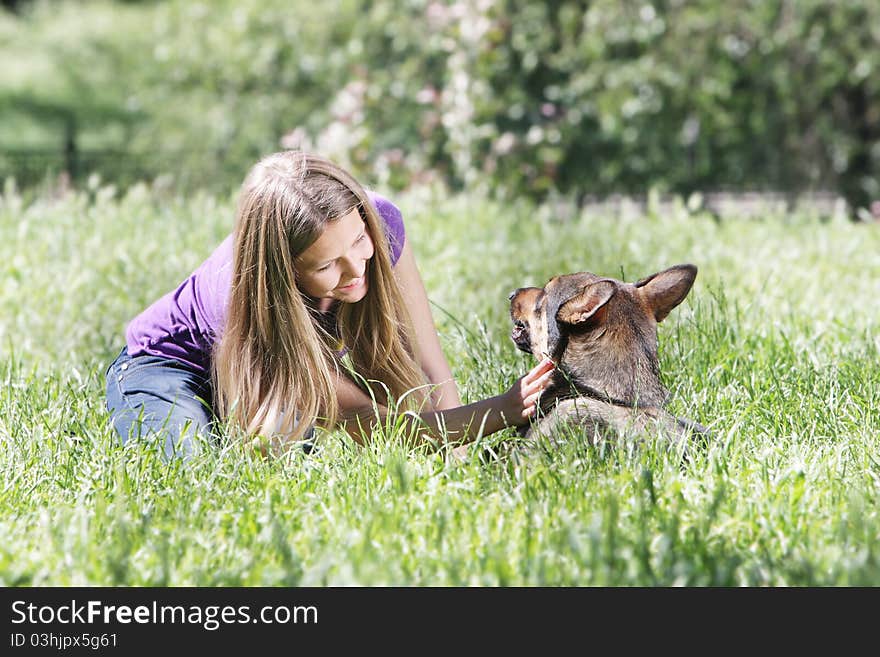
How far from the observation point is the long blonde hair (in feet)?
11.7

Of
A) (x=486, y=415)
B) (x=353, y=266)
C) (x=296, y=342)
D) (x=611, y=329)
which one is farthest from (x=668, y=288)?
(x=296, y=342)

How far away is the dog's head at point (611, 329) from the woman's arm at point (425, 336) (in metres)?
0.62

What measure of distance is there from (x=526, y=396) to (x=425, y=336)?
80 centimetres

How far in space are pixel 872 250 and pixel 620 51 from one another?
435cm

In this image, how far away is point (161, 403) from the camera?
3750 mm

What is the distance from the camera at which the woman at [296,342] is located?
355cm

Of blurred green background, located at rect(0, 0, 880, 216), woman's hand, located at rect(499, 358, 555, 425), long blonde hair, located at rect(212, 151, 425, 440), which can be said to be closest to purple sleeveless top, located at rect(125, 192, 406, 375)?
long blonde hair, located at rect(212, 151, 425, 440)

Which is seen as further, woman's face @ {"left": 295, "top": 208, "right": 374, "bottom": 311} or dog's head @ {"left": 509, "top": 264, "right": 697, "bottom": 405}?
woman's face @ {"left": 295, "top": 208, "right": 374, "bottom": 311}

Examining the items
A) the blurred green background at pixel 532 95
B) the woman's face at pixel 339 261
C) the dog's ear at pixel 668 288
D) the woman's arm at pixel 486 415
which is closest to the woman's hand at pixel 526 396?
the woman's arm at pixel 486 415

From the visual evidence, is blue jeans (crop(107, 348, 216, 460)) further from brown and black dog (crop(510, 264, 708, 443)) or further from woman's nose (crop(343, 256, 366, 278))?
brown and black dog (crop(510, 264, 708, 443))

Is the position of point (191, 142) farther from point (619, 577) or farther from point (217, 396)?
point (619, 577)

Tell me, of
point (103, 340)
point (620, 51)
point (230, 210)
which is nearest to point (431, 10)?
point (620, 51)

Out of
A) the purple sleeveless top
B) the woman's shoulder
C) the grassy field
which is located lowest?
the grassy field

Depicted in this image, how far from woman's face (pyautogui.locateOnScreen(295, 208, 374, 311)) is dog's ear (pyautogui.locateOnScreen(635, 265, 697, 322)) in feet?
2.92
